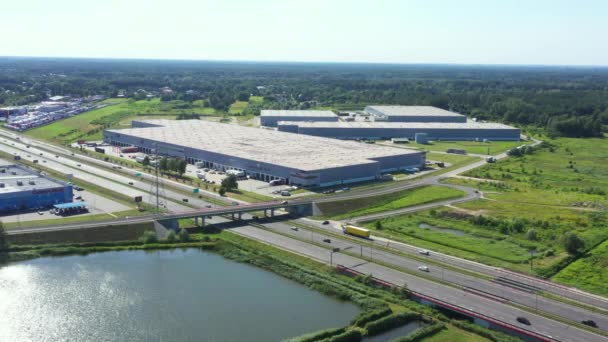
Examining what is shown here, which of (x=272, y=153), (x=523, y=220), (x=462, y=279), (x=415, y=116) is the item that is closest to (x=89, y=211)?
(x=272, y=153)

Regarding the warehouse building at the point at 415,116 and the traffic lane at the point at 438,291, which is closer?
the traffic lane at the point at 438,291

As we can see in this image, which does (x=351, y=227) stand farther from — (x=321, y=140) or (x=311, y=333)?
(x=321, y=140)

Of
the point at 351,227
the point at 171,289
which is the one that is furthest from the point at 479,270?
the point at 171,289

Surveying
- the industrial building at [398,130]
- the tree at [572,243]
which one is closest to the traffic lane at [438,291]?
the tree at [572,243]

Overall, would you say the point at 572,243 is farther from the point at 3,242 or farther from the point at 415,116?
the point at 415,116

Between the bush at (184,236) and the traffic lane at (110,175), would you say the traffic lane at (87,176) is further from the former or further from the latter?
the bush at (184,236)

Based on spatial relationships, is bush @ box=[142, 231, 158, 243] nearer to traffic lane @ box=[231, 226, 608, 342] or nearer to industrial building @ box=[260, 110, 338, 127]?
traffic lane @ box=[231, 226, 608, 342]

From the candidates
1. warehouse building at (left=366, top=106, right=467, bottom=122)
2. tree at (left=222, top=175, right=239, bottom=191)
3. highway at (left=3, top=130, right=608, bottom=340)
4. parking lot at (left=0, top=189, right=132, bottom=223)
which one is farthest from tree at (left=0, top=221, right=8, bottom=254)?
warehouse building at (left=366, top=106, right=467, bottom=122)
